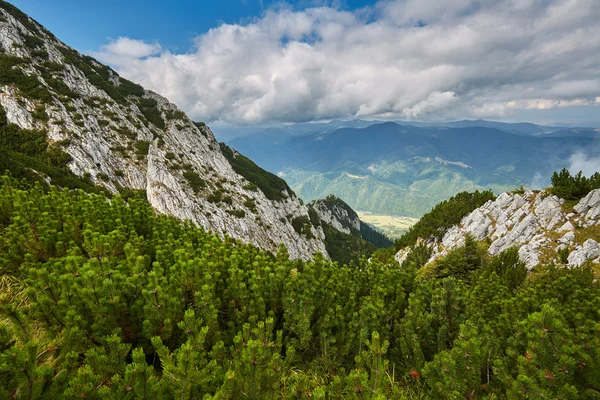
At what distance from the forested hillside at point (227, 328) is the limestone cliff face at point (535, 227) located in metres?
20.0

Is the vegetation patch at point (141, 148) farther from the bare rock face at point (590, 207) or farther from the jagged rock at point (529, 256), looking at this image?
the bare rock face at point (590, 207)

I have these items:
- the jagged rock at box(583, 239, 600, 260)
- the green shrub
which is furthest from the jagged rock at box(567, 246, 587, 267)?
the green shrub

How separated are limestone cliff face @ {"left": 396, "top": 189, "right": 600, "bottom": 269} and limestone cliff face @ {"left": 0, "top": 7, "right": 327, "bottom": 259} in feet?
105

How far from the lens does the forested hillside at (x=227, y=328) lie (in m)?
3.44

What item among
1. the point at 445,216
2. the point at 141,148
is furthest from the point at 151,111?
the point at 445,216

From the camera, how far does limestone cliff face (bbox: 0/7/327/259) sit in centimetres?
4616

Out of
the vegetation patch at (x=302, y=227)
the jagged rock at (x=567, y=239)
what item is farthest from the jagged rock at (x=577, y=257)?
the vegetation patch at (x=302, y=227)

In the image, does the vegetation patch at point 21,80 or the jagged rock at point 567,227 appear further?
the vegetation patch at point 21,80

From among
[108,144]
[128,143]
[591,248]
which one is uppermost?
[128,143]

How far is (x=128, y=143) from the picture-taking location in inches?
2317

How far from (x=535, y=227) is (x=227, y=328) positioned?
3668cm

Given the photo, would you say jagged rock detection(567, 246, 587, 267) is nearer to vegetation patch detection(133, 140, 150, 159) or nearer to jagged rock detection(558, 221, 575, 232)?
jagged rock detection(558, 221, 575, 232)

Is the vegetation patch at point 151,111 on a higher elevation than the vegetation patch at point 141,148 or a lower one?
higher

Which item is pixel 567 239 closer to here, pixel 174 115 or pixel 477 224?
pixel 477 224
